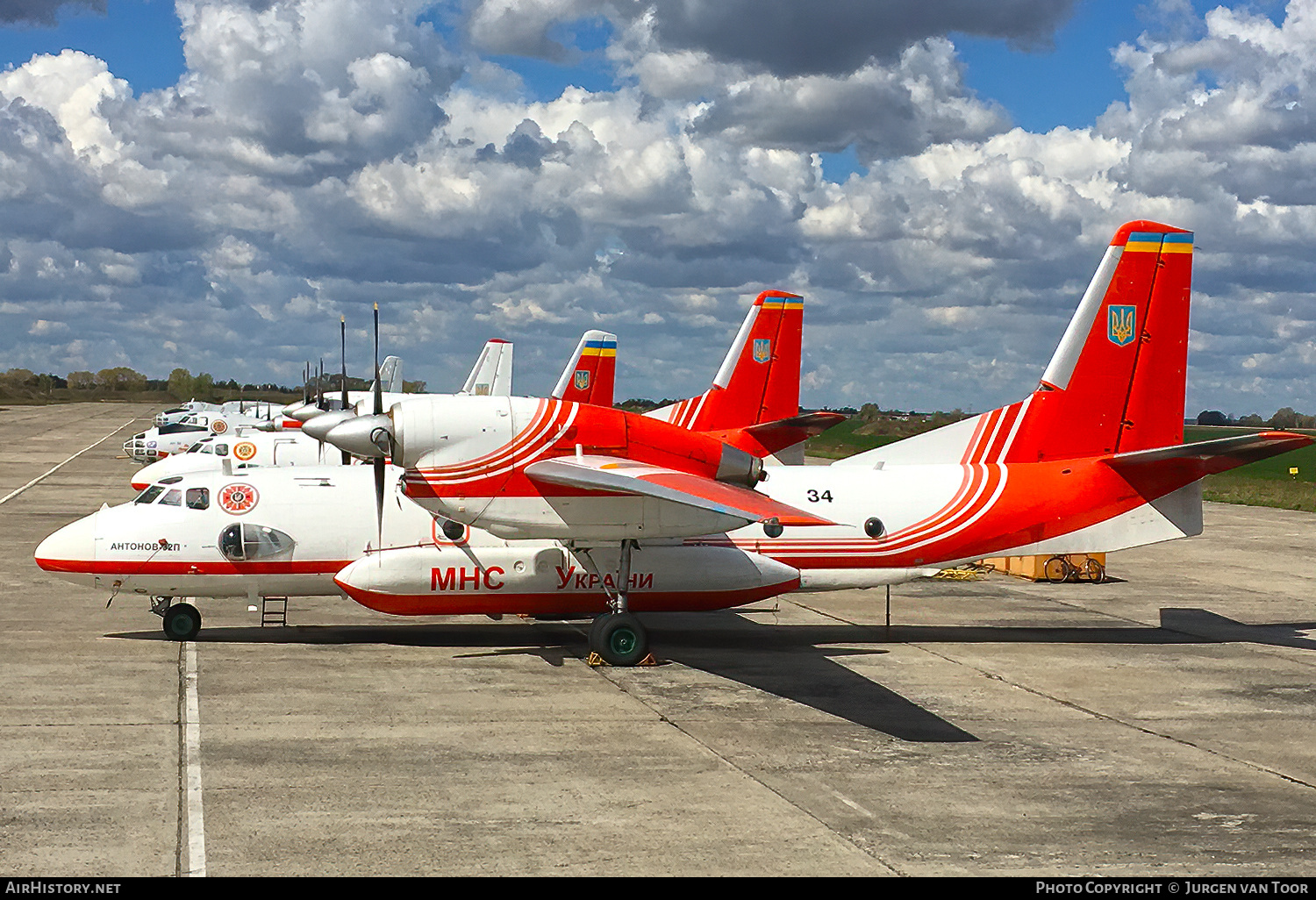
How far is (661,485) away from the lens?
16953 millimetres

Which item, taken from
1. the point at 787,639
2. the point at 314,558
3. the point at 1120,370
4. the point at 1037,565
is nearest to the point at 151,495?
the point at 314,558

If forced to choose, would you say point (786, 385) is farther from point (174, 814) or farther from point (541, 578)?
point (174, 814)

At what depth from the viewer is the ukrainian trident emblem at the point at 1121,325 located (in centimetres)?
2228

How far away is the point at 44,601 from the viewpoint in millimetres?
23969

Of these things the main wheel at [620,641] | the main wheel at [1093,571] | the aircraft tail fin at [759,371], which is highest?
the aircraft tail fin at [759,371]

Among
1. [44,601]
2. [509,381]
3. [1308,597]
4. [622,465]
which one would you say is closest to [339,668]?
[622,465]

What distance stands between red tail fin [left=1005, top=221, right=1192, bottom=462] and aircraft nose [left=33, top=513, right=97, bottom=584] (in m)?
16.0

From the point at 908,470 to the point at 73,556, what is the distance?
14.5 m

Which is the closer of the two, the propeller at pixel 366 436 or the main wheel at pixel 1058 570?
the propeller at pixel 366 436

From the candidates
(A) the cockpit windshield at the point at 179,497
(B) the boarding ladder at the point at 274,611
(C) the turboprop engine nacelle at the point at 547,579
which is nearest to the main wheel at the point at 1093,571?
(C) the turboprop engine nacelle at the point at 547,579

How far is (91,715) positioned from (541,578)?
7359 mm

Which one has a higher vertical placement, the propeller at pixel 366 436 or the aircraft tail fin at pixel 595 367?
the aircraft tail fin at pixel 595 367

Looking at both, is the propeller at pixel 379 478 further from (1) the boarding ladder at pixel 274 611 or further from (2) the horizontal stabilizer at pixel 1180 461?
(2) the horizontal stabilizer at pixel 1180 461

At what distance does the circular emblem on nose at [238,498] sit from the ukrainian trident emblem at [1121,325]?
→ 15495 millimetres
